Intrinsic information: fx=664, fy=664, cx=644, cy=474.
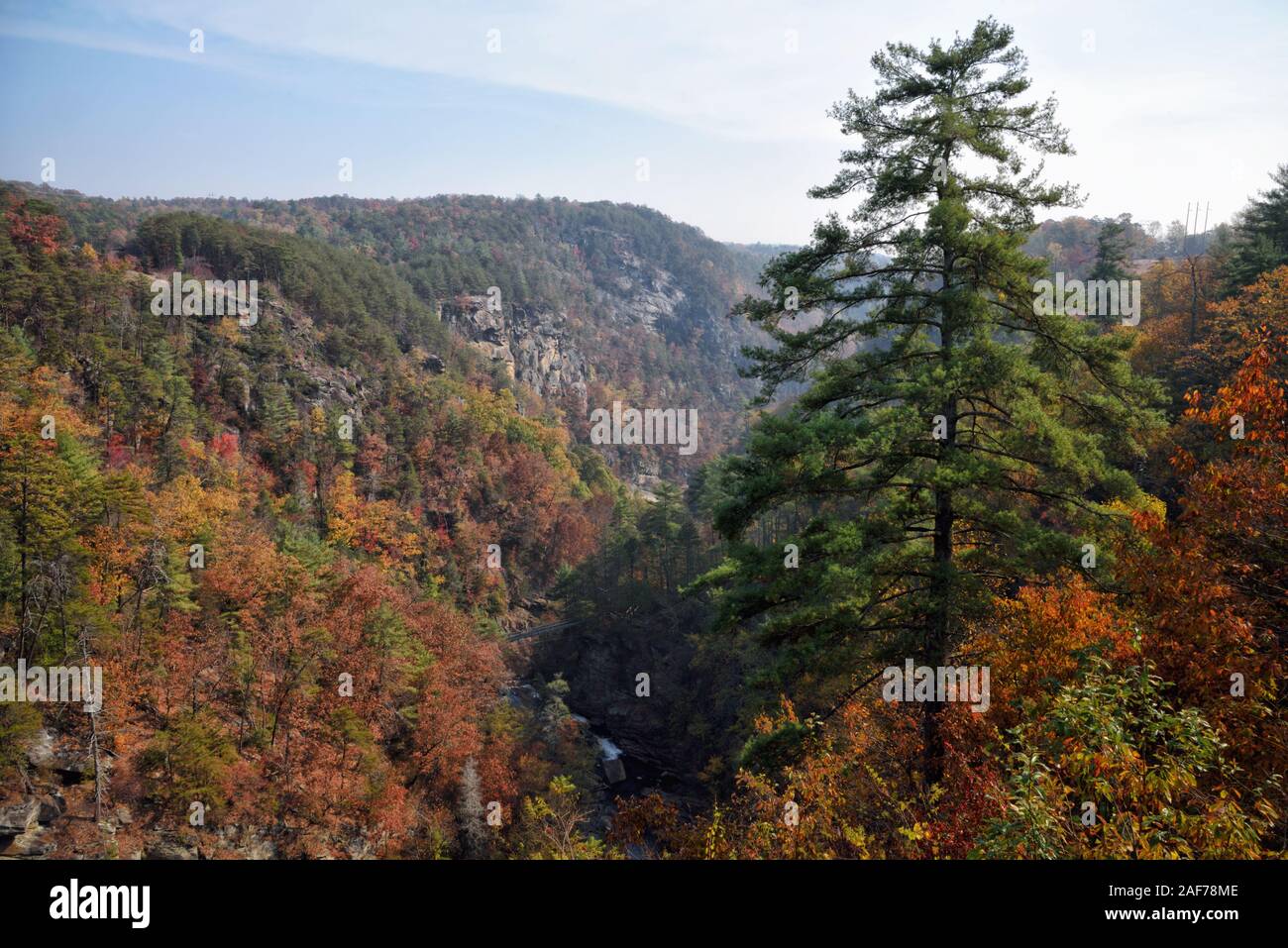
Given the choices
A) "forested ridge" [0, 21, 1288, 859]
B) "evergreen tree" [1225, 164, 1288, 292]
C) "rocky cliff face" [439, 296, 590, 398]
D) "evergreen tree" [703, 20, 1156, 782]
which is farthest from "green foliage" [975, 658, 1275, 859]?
"rocky cliff face" [439, 296, 590, 398]

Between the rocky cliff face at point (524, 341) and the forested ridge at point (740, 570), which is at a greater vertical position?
the rocky cliff face at point (524, 341)

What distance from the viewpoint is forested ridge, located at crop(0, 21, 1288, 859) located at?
582 cm

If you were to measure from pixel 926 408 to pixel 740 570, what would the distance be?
10.0 feet

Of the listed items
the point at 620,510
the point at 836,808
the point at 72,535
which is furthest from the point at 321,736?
the point at 620,510

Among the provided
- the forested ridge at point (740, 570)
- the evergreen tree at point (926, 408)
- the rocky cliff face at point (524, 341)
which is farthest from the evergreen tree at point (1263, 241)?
the rocky cliff face at point (524, 341)

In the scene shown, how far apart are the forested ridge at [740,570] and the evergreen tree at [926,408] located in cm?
6

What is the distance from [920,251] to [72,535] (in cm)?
2966

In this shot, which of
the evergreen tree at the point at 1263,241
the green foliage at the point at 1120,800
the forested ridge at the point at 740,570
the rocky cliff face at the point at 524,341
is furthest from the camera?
the rocky cliff face at the point at 524,341

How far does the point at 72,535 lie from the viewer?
2442 centimetres

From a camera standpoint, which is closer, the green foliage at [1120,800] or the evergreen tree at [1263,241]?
the green foliage at [1120,800]

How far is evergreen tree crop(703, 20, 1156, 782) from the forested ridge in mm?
59

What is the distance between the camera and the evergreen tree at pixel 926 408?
8156 millimetres

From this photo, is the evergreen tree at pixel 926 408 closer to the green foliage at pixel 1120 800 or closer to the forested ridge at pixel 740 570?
the forested ridge at pixel 740 570
